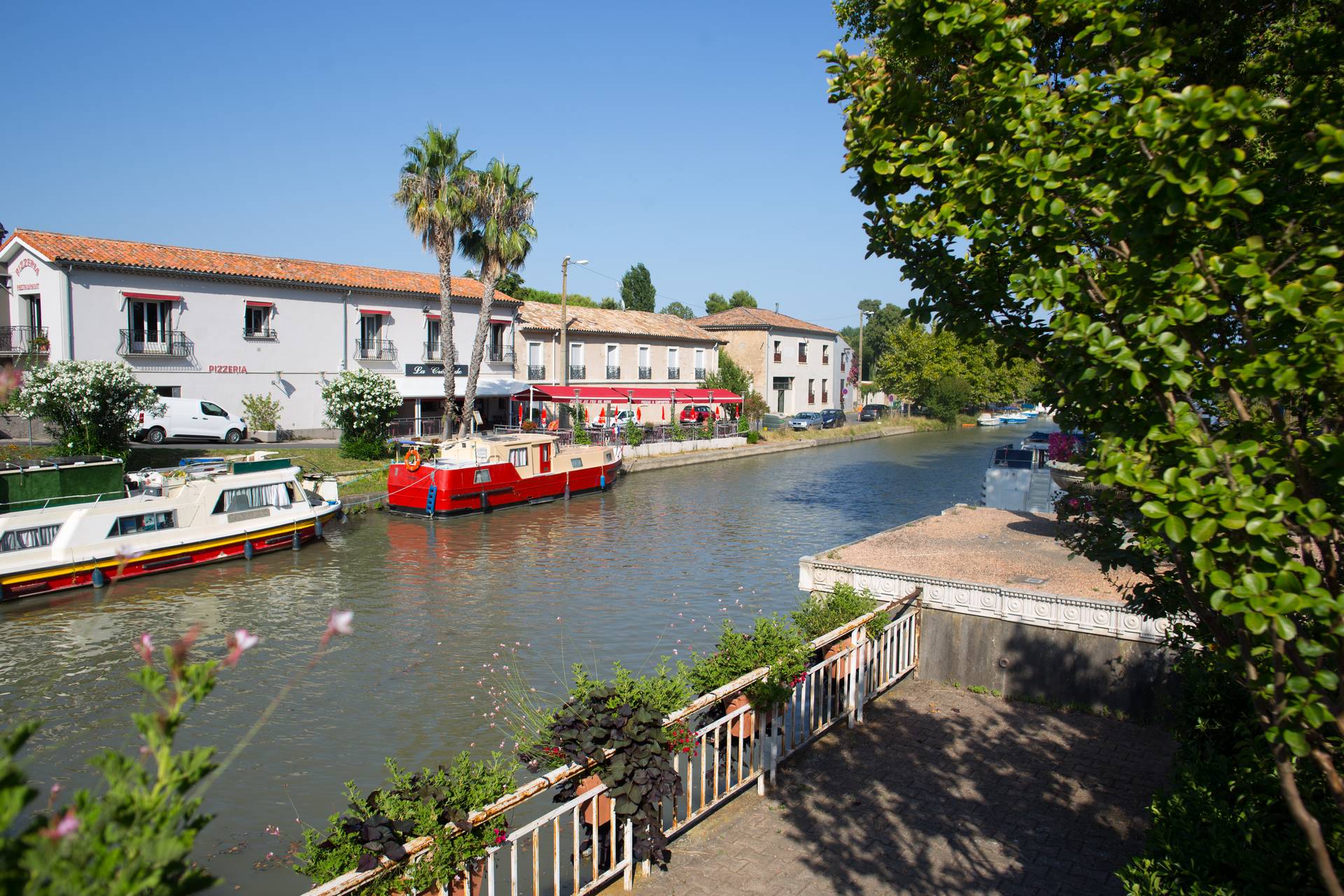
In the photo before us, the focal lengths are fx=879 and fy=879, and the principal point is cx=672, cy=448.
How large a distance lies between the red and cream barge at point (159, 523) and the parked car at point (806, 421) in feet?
104

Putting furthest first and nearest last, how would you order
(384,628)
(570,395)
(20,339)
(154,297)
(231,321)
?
1. (570,395)
2. (231,321)
3. (154,297)
4. (20,339)
5. (384,628)

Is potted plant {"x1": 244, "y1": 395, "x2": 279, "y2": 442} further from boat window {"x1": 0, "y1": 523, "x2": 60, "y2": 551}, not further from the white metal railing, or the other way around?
the white metal railing

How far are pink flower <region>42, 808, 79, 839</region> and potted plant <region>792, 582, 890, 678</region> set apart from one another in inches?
265

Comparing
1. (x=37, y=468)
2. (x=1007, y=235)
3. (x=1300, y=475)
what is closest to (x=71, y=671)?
(x=37, y=468)

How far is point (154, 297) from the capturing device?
29.0 metres

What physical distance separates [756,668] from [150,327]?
29.4m

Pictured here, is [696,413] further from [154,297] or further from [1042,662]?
[1042,662]

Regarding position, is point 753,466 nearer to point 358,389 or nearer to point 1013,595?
point 358,389

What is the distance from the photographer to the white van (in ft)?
89.2

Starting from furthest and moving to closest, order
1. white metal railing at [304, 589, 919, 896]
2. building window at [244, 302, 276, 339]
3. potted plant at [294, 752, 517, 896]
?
building window at [244, 302, 276, 339], white metal railing at [304, 589, 919, 896], potted plant at [294, 752, 517, 896]

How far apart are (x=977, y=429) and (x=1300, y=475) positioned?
63344mm

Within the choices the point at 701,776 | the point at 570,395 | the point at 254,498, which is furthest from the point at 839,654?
the point at 570,395

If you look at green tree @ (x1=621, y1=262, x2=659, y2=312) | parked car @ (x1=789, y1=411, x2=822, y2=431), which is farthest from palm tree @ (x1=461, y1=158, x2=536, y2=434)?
green tree @ (x1=621, y1=262, x2=659, y2=312)

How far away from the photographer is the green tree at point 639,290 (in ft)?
268
